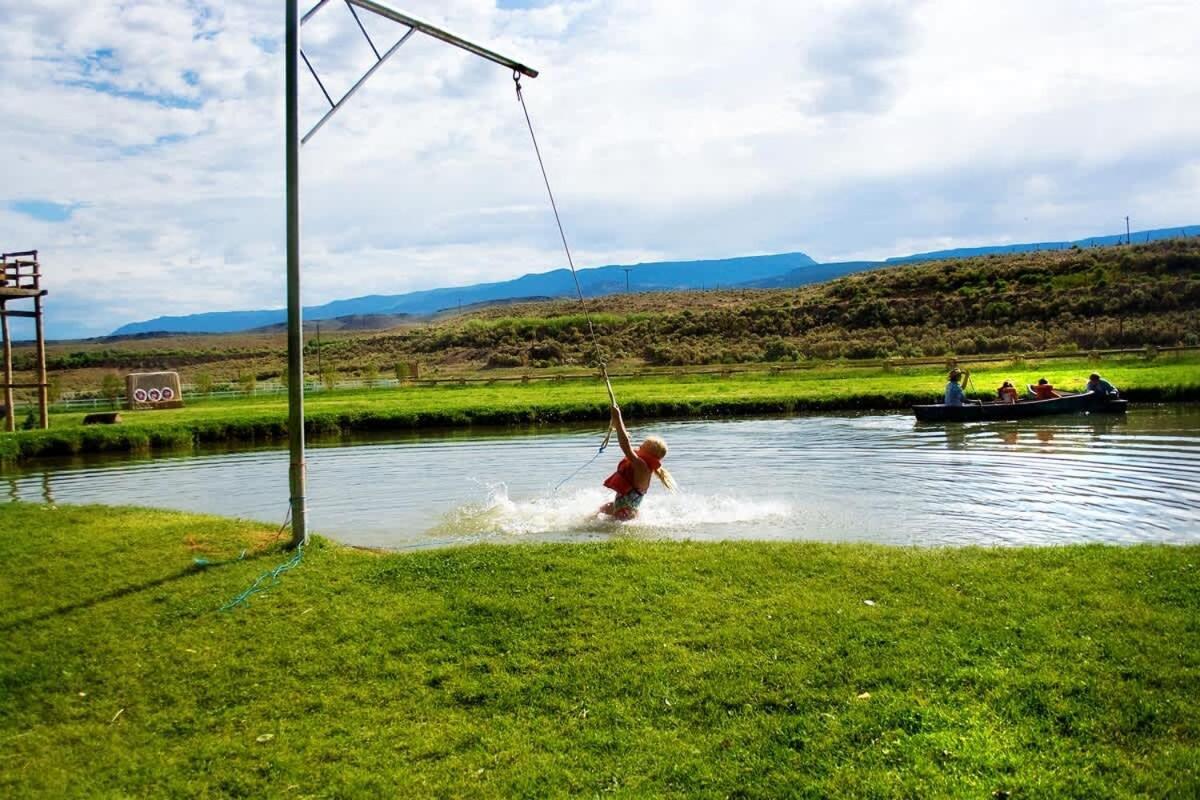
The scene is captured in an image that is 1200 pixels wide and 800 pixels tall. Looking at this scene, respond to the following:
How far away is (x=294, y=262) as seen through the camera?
9.88m

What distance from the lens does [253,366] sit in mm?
105188

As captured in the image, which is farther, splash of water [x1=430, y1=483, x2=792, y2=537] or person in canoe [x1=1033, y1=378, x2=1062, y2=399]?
person in canoe [x1=1033, y1=378, x2=1062, y2=399]

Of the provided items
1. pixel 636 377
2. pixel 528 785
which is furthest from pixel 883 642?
pixel 636 377

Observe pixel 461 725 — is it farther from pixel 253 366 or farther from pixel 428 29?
pixel 253 366

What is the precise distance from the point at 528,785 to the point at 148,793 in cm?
236

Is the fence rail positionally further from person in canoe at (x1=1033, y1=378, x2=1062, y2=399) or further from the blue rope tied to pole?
the blue rope tied to pole

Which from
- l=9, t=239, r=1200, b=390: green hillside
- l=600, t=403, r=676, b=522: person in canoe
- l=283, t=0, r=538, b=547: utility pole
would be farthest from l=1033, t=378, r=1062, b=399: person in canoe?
l=9, t=239, r=1200, b=390: green hillside

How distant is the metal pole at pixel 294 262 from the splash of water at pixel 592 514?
11.3ft

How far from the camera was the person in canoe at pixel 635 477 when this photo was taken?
1290 centimetres

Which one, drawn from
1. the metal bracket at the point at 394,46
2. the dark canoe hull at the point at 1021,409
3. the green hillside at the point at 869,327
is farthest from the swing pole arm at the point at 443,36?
the green hillside at the point at 869,327


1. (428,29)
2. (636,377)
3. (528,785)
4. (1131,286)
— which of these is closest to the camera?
(528,785)

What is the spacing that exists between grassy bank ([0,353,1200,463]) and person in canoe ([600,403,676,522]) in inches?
803

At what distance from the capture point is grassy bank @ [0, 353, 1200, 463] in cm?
3038

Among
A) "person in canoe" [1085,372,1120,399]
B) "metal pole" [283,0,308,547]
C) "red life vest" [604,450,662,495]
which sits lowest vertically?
"red life vest" [604,450,662,495]
